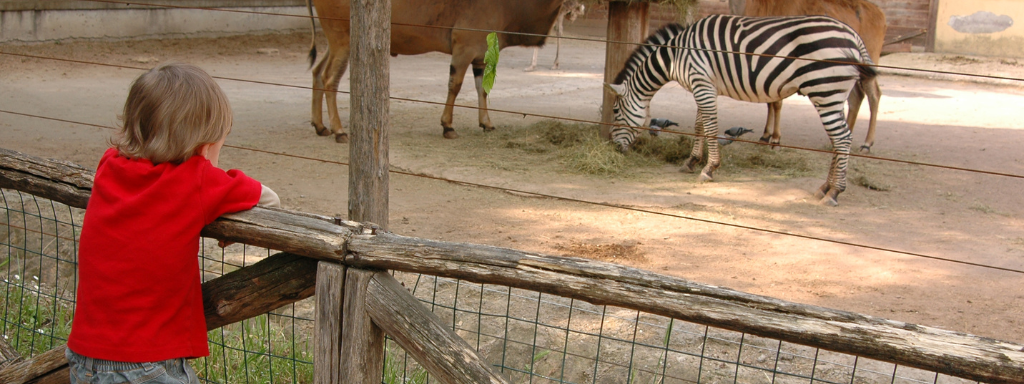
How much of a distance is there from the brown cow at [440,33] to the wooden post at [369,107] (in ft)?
15.1

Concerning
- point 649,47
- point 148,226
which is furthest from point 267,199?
point 649,47

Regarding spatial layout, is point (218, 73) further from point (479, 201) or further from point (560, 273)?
point (560, 273)

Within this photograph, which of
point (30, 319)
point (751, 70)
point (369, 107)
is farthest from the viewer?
point (751, 70)

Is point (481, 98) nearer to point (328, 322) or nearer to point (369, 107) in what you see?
point (369, 107)

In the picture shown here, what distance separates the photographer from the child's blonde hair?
1.67m

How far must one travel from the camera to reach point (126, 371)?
5.60ft

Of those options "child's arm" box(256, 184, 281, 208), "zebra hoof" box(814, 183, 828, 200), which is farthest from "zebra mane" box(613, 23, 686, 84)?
"child's arm" box(256, 184, 281, 208)

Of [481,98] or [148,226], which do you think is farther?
[481,98]

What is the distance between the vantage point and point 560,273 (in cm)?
171

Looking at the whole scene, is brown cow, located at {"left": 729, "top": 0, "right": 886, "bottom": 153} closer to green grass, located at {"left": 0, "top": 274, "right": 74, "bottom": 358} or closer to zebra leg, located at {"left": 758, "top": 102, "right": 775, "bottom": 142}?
zebra leg, located at {"left": 758, "top": 102, "right": 775, "bottom": 142}

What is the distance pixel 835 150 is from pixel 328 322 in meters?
4.85

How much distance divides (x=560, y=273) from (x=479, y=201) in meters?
3.89

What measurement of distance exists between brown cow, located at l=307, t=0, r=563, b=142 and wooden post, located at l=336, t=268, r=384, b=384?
5391 millimetres

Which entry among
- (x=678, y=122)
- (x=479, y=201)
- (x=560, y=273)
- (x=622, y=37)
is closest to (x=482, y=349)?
(x=560, y=273)
